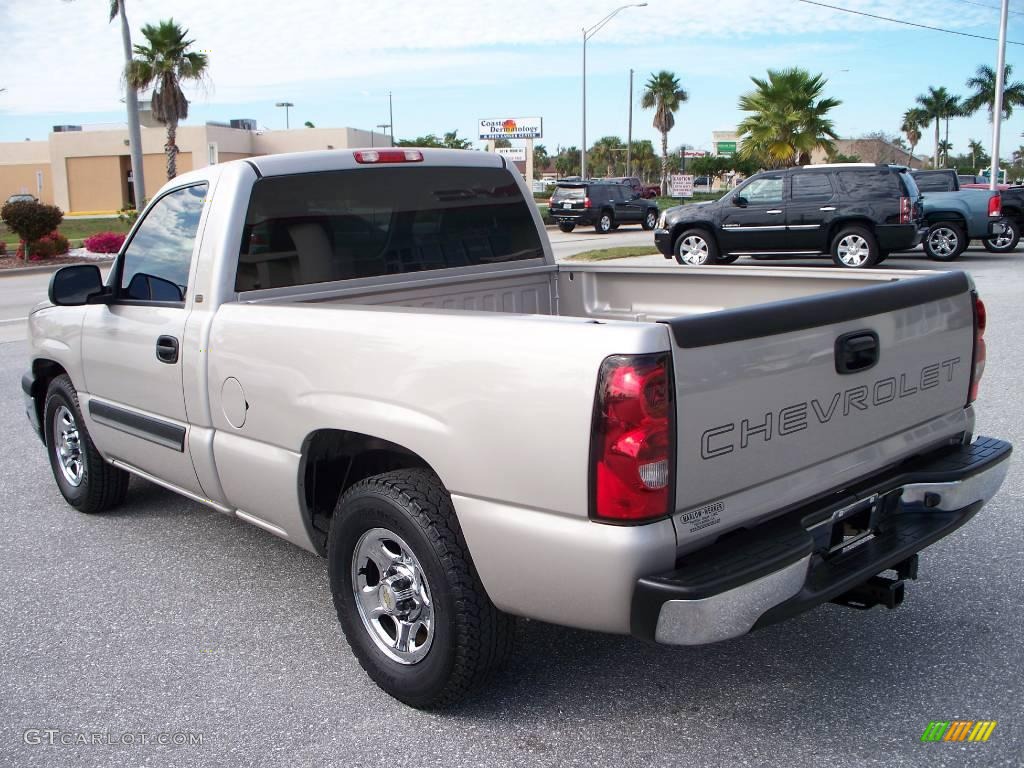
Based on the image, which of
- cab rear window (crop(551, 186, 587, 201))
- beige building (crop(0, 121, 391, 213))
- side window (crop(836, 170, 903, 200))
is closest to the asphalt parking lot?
side window (crop(836, 170, 903, 200))

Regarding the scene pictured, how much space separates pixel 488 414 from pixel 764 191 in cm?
1667

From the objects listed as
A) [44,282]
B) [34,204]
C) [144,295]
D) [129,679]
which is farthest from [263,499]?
[34,204]

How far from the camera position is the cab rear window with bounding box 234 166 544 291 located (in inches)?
161

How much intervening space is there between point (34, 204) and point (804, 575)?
995 inches

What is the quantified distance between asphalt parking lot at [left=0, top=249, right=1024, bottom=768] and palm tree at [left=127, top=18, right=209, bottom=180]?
33.2 metres

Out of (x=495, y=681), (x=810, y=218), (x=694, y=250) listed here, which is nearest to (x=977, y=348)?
(x=495, y=681)

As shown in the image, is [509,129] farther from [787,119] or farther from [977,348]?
[977,348]

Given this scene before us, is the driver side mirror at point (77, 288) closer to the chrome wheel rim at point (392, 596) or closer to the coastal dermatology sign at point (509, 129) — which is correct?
the chrome wheel rim at point (392, 596)

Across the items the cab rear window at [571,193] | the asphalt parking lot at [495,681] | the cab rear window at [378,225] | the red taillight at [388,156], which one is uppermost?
the cab rear window at [571,193]

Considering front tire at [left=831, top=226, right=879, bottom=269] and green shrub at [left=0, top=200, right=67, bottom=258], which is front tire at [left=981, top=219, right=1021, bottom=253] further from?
green shrub at [left=0, top=200, right=67, bottom=258]

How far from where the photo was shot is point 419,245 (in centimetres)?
459

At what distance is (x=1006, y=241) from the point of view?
21.4 meters

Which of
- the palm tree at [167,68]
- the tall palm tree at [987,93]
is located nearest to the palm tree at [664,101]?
the tall palm tree at [987,93]

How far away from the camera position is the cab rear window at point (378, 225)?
4086 millimetres
